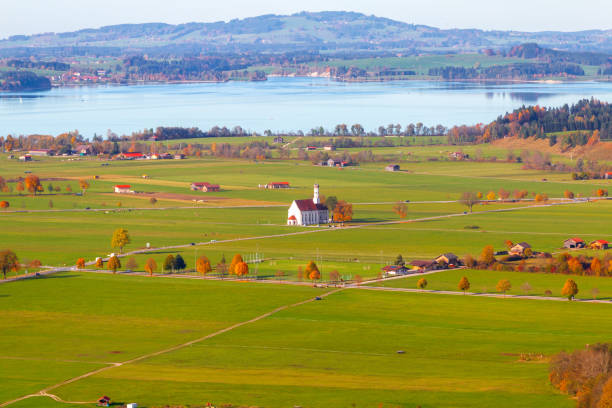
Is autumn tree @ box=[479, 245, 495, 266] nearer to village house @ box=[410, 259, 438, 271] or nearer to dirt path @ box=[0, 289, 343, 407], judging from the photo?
village house @ box=[410, 259, 438, 271]

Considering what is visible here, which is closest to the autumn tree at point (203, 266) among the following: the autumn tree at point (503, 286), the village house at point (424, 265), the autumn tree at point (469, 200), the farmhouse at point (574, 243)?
the village house at point (424, 265)

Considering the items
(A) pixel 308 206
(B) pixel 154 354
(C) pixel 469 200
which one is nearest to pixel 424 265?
(A) pixel 308 206

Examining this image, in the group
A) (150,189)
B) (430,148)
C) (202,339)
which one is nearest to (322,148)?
(430,148)

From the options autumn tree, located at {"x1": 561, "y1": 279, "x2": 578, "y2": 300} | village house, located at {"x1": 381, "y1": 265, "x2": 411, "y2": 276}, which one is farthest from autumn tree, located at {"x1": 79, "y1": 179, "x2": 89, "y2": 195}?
autumn tree, located at {"x1": 561, "y1": 279, "x2": 578, "y2": 300}

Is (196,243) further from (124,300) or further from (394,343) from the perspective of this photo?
(394,343)

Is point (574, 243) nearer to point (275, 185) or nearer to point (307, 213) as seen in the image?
point (307, 213)

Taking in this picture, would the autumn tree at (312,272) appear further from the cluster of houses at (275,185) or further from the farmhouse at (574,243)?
the cluster of houses at (275,185)
